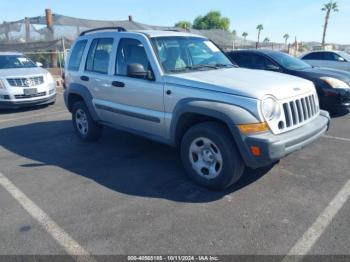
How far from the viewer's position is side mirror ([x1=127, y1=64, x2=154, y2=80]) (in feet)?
13.3

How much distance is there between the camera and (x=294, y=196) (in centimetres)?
365

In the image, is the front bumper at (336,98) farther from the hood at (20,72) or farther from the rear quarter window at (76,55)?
the hood at (20,72)

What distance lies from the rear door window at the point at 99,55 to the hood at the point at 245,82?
144 cm

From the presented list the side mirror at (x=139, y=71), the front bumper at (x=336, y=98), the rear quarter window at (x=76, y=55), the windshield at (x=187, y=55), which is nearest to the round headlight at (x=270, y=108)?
the windshield at (x=187, y=55)

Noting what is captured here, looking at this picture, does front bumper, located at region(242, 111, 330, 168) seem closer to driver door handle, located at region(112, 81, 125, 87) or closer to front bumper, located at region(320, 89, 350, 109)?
driver door handle, located at region(112, 81, 125, 87)

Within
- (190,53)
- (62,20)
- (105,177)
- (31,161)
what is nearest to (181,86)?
(190,53)

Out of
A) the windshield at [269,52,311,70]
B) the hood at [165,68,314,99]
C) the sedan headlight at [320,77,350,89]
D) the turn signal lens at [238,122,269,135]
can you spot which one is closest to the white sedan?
the windshield at [269,52,311,70]

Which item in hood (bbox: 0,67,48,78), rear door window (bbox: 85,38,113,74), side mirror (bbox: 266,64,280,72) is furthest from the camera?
hood (bbox: 0,67,48,78)

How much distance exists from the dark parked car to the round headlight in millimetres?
4300

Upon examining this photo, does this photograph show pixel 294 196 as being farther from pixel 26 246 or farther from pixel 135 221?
pixel 26 246

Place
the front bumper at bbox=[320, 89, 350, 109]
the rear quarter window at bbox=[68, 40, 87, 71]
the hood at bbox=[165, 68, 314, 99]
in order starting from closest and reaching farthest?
the hood at bbox=[165, 68, 314, 99]
the rear quarter window at bbox=[68, 40, 87, 71]
the front bumper at bbox=[320, 89, 350, 109]

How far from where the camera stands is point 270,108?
342cm

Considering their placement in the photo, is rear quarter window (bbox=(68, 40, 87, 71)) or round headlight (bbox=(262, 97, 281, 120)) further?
rear quarter window (bbox=(68, 40, 87, 71))

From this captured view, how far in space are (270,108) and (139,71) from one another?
173 centimetres
